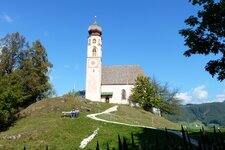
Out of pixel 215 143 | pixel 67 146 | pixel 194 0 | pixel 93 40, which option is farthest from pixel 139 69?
pixel 215 143

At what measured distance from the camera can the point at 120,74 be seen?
6981cm

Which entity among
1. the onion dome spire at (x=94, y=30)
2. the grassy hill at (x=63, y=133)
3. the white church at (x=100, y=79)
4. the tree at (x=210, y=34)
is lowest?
the grassy hill at (x=63, y=133)

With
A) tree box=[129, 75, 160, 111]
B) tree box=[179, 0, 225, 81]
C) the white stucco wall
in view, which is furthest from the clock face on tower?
tree box=[179, 0, 225, 81]

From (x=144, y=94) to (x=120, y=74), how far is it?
12177 millimetres

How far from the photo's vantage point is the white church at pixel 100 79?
64188 mm

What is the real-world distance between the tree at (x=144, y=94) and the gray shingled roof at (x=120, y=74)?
487 centimetres

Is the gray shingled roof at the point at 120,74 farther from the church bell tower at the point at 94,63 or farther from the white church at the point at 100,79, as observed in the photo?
the church bell tower at the point at 94,63

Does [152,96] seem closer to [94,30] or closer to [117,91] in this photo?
[117,91]

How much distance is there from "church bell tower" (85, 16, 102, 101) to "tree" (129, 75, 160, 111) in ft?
29.4

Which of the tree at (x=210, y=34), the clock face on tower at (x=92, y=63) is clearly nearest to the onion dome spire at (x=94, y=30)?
the clock face on tower at (x=92, y=63)

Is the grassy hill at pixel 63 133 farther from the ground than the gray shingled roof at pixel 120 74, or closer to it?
closer to it

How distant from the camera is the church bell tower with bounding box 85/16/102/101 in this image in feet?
210

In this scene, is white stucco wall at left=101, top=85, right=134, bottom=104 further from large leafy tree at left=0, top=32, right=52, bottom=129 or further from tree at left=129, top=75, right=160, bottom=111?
large leafy tree at left=0, top=32, right=52, bottom=129

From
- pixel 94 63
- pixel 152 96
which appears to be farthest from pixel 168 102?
pixel 94 63
